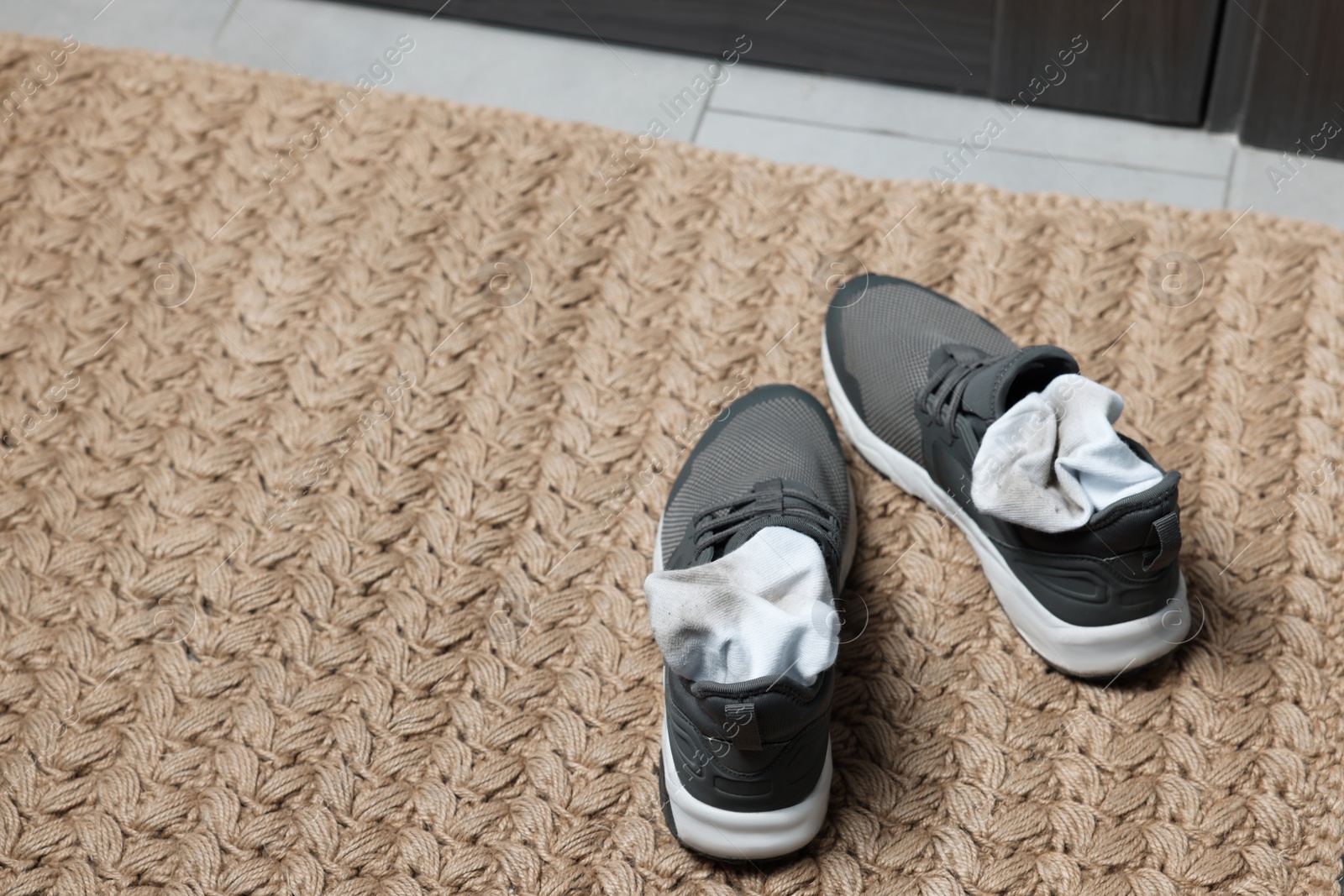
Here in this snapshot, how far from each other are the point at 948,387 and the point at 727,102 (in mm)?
502

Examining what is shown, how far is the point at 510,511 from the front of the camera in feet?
2.84

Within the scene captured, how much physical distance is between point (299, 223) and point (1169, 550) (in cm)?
78

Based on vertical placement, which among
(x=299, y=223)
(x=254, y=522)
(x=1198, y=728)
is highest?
(x=299, y=223)

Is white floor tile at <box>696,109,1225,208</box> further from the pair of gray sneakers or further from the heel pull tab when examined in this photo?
the heel pull tab

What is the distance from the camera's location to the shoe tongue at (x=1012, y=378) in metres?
0.74

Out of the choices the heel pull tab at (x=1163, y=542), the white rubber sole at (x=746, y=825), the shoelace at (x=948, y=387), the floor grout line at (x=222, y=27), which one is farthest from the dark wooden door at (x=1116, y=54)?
the floor grout line at (x=222, y=27)

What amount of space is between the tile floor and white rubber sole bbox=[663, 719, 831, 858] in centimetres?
65

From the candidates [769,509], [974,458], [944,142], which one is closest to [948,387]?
[974,458]

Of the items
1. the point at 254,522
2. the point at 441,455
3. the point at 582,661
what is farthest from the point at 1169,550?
the point at 254,522

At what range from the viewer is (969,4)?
3.42 ft

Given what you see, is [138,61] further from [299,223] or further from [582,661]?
[582,661]

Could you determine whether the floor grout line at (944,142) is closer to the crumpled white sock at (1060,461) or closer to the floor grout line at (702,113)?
the floor grout line at (702,113)

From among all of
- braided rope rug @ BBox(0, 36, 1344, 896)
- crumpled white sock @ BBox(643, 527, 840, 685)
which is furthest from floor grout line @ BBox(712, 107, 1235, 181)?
crumpled white sock @ BBox(643, 527, 840, 685)

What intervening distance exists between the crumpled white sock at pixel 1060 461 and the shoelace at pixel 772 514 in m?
0.11
